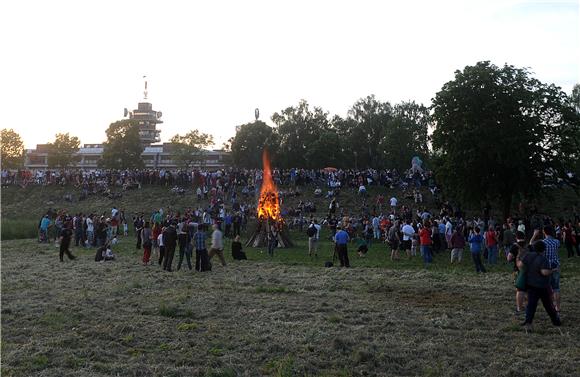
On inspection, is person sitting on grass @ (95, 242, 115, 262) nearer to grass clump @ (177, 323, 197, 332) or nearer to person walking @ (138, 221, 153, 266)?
person walking @ (138, 221, 153, 266)

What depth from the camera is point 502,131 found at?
31953 millimetres

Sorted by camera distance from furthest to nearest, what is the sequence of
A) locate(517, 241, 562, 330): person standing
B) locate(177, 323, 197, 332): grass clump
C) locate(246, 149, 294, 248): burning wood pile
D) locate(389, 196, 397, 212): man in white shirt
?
locate(389, 196, 397, 212): man in white shirt, locate(246, 149, 294, 248): burning wood pile, locate(517, 241, 562, 330): person standing, locate(177, 323, 197, 332): grass clump

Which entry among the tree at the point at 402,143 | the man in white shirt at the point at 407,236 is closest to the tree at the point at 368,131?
→ the tree at the point at 402,143

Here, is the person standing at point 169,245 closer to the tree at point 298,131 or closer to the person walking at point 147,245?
the person walking at point 147,245

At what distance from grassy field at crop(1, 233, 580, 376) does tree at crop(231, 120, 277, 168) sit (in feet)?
204

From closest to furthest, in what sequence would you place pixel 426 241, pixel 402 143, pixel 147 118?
pixel 426 241 → pixel 402 143 → pixel 147 118

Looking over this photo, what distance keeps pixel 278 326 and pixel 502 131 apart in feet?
83.2

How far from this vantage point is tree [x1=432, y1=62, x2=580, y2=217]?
1273 inches

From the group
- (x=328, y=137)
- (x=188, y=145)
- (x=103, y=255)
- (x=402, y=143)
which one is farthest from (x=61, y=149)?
(x=103, y=255)

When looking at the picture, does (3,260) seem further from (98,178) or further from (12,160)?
(12,160)

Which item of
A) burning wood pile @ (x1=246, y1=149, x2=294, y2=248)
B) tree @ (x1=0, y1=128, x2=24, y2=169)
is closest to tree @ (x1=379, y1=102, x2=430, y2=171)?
burning wood pile @ (x1=246, y1=149, x2=294, y2=248)

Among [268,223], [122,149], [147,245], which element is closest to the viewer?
[147,245]

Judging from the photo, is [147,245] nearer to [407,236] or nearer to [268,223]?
[268,223]

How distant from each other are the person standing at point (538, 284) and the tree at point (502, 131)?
888 inches
